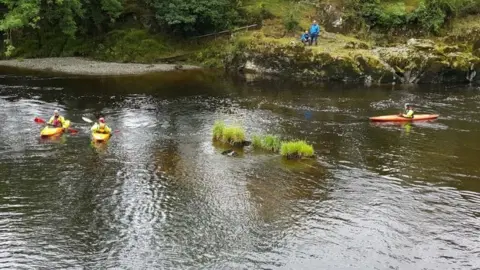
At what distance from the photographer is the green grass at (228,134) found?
2395cm

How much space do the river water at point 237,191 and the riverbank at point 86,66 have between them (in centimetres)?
1083

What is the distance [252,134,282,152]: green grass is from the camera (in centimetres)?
2305

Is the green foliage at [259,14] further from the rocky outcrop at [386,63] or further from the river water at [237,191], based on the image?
the river water at [237,191]

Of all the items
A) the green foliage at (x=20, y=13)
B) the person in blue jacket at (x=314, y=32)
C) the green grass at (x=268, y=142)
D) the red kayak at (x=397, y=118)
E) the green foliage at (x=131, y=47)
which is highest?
the green foliage at (x=20, y=13)

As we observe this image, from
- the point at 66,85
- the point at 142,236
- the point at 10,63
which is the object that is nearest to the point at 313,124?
the point at 142,236

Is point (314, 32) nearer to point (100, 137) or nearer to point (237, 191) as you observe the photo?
point (100, 137)

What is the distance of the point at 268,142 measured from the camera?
23.2 meters

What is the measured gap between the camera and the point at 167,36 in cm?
4881

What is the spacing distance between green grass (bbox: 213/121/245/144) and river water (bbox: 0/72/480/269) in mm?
591

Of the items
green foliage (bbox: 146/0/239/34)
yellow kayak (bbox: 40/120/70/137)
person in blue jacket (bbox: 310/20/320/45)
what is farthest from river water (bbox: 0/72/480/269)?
green foliage (bbox: 146/0/239/34)

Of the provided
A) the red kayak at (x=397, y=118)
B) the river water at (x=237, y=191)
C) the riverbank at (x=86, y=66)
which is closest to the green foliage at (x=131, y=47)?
the riverbank at (x=86, y=66)

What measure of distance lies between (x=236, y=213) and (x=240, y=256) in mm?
2777

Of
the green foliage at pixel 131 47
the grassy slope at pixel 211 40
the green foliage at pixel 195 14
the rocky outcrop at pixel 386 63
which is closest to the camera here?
the rocky outcrop at pixel 386 63

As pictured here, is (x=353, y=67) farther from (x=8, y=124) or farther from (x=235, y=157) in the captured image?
(x=8, y=124)
